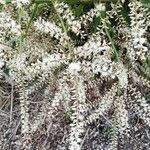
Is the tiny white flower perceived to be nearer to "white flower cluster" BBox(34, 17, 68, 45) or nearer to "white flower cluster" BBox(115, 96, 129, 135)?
"white flower cluster" BBox(34, 17, 68, 45)

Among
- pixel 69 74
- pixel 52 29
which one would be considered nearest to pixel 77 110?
pixel 69 74

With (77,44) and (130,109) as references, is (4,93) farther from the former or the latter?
(130,109)

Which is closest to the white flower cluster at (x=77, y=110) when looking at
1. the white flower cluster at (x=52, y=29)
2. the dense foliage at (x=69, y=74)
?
the dense foliage at (x=69, y=74)

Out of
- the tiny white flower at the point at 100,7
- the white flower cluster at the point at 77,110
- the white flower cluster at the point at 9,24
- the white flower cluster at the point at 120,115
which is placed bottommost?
the white flower cluster at the point at 120,115

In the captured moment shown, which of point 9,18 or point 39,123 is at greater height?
point 9,18

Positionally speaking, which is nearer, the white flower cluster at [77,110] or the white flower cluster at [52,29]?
the white flower cluster at [77,110]

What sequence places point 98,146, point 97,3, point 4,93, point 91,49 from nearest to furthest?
point 91,49 < point 97,3 < point 98,146 < point 4,93

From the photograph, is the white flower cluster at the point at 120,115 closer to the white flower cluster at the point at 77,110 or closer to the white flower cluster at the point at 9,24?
the white flower cluster at the point at 77,110

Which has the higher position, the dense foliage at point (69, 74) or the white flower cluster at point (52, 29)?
the white flower cluster at point (52, 29)

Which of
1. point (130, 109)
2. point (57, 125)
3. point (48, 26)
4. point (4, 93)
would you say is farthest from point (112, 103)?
point (4, 93)

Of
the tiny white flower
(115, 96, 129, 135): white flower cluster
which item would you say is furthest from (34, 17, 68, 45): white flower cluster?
(115, 96, 129, 135): white flower cluster

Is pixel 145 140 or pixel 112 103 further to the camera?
pixel 145 140
